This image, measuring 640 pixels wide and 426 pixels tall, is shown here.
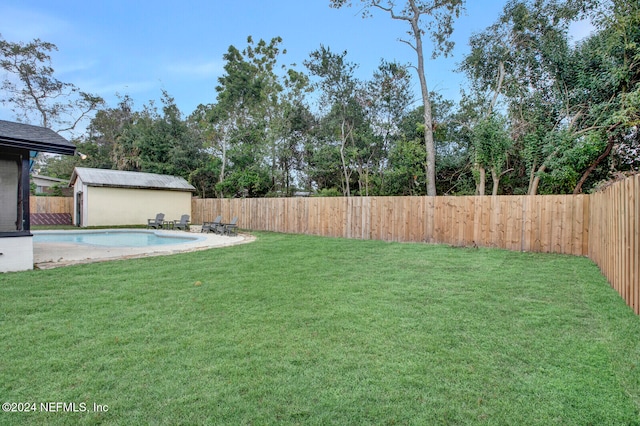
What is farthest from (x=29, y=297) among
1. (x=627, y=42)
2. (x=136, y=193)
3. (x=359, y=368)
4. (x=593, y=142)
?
(x=136, y=193)

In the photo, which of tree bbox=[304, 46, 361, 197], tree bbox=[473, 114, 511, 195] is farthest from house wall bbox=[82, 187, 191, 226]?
tree bbox=[473, 114, 511, 195]

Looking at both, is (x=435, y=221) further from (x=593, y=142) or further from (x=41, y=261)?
(x=41, y=261)

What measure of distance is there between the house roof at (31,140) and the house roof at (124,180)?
37.6 ft

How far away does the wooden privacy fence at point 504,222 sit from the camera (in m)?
4.15

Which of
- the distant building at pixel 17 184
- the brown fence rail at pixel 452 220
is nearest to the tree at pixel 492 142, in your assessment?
the brown fence rail at pixel 452 220

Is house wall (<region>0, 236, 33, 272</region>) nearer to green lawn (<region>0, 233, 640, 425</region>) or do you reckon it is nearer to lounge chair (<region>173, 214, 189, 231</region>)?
green lawn (<region>0, 233, 640, 425</region>)

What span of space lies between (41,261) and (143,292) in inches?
163

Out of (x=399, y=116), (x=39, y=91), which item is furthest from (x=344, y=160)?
(x=39, y=91)

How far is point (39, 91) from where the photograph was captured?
84.7 feet

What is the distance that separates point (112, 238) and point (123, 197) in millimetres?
5189

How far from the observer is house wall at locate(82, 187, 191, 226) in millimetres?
17484

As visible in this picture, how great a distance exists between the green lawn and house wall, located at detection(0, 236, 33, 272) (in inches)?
19.3

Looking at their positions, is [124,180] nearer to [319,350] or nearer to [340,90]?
[340,90]

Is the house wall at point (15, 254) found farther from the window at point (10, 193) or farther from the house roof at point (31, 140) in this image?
the house roof at point (31, 140)
